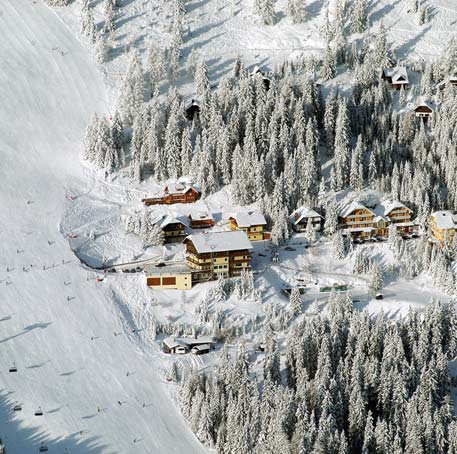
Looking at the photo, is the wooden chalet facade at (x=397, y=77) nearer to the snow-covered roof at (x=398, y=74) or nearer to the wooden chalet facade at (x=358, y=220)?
the snow-covered roof at (x=398, y=74)

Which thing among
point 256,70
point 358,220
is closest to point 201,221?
point 358,220

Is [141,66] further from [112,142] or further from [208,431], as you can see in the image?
[208,431]

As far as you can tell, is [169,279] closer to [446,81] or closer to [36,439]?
[36,439]

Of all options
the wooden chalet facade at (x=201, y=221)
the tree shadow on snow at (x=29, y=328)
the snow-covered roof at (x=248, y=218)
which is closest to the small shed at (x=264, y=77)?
the wooden chalet facade at (x=201, y=221)

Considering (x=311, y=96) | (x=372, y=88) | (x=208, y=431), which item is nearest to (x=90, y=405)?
(x=208, y=431)

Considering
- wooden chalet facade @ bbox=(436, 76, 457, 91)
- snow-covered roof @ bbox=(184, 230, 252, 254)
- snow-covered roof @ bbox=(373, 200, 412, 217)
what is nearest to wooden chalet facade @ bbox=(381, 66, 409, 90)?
wooden chalet facade @ bbox=(436, 76, 457, 91)
